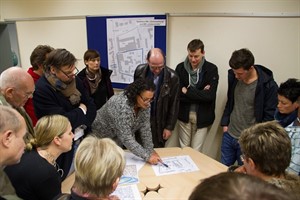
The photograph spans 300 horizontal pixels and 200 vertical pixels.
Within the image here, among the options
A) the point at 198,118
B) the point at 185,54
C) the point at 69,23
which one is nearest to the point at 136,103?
the point at 198,118

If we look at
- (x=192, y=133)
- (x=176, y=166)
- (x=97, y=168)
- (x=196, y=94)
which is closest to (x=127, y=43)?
(x=196, y=94)

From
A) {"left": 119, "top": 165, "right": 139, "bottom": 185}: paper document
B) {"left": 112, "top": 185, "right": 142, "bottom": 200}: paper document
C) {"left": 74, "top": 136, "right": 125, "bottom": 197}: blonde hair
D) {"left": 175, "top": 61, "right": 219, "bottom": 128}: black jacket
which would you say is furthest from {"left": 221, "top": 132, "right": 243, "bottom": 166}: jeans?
{"left": 74, "top": 136, "right": 125, "bottom": 197}: blonde hair

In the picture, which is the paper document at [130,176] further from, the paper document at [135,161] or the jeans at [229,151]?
the jeans at [229,151]

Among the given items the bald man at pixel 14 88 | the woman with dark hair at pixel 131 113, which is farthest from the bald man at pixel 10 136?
the woman with dark hair at pixel 131 113

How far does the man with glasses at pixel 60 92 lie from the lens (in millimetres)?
1911

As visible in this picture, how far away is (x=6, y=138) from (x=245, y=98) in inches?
84.1

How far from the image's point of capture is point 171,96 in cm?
281

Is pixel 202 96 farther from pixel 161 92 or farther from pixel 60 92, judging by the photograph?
pixel 60 92

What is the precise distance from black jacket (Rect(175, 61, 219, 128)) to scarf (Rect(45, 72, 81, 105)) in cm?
127

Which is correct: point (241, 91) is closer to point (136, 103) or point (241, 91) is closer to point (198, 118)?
point (198, 118)

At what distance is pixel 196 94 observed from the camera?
2822 mm

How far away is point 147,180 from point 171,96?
3.73ft

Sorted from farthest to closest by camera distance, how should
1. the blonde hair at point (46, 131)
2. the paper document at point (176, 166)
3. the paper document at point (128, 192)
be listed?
the paper document at point (176, 166) → the paper document at point (128, 192) → the blonde hair at point (46, 131)

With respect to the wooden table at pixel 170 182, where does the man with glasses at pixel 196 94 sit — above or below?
above
